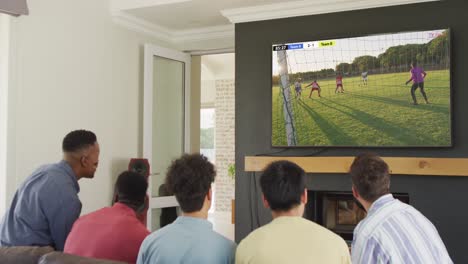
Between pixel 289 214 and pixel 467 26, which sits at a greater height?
pixel 467 26

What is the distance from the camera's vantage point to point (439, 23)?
13.6ft

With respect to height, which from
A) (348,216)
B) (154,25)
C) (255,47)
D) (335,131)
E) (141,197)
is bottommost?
(348,216)

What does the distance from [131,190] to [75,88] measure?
8.58 feet

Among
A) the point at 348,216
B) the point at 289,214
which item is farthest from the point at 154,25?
the point at 289,214

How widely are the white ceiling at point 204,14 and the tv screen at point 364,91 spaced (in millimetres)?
328

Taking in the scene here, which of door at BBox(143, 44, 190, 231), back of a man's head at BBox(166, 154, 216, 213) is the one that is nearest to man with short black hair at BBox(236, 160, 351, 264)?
back of a man's head at BBox(166, 154, 216, 213)

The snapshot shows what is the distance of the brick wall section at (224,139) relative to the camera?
32.1 ft

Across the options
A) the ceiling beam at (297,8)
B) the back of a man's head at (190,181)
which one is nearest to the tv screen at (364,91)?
the ceiling beam at (297,8)

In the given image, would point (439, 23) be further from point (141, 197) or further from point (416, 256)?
point (141, 197)

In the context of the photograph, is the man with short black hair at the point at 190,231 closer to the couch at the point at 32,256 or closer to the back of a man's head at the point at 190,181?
the back of a man's head at the point at 190,181

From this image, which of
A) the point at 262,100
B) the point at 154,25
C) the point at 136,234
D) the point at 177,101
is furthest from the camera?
the point at 177,101

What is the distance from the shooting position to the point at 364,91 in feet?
14.4

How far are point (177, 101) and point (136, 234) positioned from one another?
3907mm

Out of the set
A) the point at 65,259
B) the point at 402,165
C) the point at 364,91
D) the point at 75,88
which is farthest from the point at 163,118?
the point at 65,259
